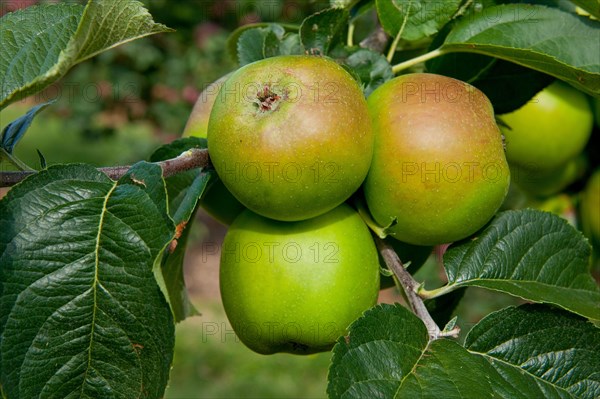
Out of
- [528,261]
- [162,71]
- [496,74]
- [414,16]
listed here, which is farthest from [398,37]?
[162,71]

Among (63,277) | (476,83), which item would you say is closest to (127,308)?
(63,277)

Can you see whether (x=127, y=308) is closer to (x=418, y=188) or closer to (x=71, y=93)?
(x=418, y=188)

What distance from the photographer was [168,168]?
795 mm

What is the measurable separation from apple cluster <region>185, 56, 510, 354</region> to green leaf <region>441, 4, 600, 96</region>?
3.6 inches

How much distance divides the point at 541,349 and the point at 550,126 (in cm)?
45

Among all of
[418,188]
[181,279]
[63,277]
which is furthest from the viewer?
[181,279]

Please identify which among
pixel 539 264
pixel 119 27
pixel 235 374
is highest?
pixel 119 27

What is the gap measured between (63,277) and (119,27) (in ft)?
0.93

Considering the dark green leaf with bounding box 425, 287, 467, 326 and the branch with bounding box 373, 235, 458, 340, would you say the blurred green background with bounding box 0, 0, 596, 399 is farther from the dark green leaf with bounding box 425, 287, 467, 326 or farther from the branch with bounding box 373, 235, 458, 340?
the branch with bounding box 373, 235, 458, 340

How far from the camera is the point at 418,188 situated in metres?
0.83

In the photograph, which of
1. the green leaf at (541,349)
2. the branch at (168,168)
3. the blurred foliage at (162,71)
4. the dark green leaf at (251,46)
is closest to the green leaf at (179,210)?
the branch at (168,168)

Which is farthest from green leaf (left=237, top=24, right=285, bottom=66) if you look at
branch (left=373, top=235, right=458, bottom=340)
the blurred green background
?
the blurred green background

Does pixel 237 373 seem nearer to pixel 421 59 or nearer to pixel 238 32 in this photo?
pixel 238 32

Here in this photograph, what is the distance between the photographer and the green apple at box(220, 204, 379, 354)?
84 centimetres
